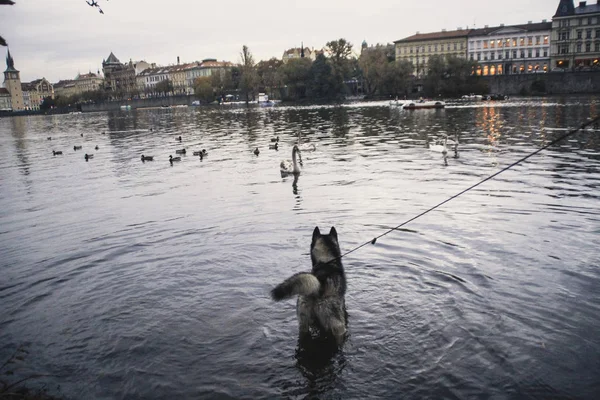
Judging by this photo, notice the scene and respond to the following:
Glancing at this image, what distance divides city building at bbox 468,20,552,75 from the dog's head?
14553 cm

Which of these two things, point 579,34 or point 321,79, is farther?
point 579,34

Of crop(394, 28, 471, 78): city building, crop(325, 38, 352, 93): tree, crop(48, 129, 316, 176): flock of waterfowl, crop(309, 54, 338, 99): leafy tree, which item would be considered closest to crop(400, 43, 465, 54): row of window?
crop(394, 28, 471, 78): city building

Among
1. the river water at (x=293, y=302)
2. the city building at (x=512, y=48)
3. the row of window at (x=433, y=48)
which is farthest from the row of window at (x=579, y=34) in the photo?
the river water at (x=293, y=302)

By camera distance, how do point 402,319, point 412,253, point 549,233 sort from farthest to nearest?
point 549,233 → point 412,253 → point 402,319

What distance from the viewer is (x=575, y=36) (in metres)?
131

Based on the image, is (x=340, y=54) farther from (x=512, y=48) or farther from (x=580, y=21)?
(x=580, y=21)

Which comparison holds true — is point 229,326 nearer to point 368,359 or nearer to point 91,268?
point 368,359

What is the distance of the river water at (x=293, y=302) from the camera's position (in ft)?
20.0

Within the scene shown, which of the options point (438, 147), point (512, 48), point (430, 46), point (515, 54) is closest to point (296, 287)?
point (438, 147)

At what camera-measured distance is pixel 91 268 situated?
1077cm

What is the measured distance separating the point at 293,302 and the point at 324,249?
161cm

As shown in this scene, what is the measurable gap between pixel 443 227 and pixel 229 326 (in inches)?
288

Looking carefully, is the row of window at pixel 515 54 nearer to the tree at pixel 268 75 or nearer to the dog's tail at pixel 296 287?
the tree at pixel 268 75

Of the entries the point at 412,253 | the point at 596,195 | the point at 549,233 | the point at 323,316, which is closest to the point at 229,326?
the point at 323,316
